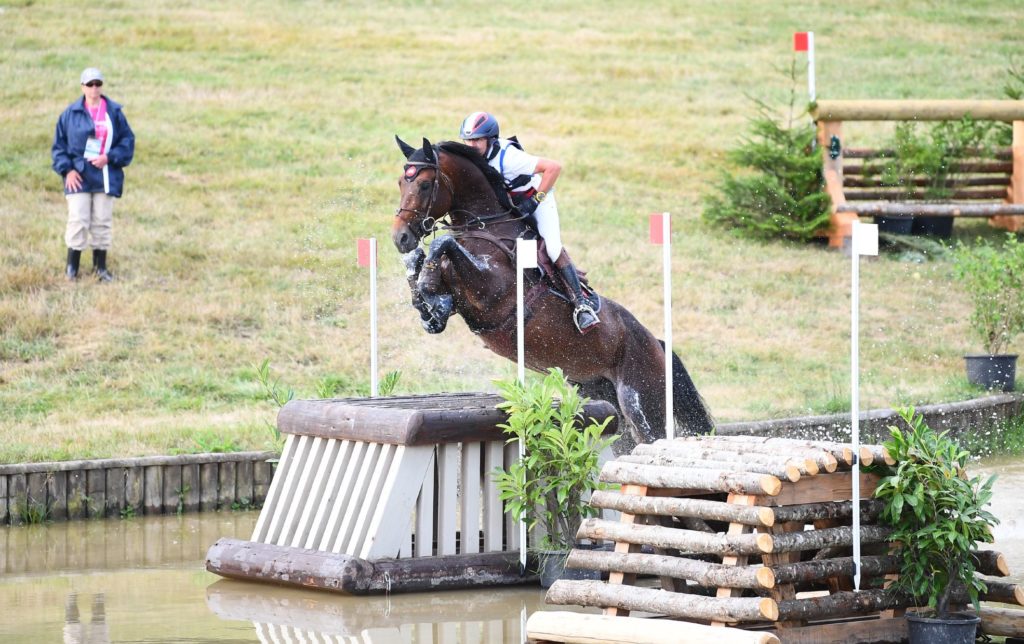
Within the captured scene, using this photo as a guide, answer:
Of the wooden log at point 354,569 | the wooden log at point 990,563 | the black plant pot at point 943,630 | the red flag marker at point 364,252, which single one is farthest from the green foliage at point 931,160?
the black plant pot at point 943,630

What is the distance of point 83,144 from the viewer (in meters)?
14.7

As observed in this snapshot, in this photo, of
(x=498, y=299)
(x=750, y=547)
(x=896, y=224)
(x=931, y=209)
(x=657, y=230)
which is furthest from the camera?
(x=896, y=224)

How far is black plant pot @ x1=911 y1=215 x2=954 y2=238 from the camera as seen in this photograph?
19375 mm

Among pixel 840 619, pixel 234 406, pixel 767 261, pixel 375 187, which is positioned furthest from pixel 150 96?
pixel 840 619

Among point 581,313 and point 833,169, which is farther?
point 833,169

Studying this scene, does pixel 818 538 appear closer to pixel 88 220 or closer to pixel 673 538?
pixel 673 538

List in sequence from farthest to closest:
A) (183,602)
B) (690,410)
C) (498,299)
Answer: (690,410)
(498,299)
(183,602)

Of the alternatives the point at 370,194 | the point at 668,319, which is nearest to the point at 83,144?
the point at 370,194

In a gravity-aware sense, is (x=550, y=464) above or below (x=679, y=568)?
above

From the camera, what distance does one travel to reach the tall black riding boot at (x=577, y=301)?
9102 mm

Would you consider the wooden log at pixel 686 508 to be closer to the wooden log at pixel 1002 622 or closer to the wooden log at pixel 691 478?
the wooden log at pixel 691 478

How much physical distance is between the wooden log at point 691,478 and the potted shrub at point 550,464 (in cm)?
88

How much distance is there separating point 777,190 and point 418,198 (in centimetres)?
1109

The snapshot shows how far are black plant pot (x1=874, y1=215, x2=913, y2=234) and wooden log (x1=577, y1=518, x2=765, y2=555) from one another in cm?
1319
